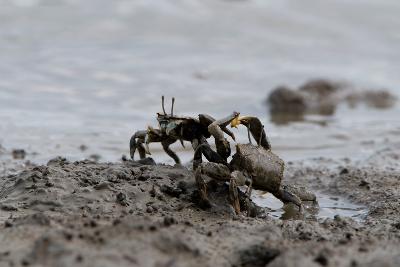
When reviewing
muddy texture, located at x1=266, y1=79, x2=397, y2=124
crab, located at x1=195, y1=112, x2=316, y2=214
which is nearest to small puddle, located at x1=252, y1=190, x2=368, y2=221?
crab, located at x1=195, y1=112, x2=316, y2=214

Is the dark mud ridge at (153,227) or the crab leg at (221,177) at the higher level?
the crab leg at (221,177)

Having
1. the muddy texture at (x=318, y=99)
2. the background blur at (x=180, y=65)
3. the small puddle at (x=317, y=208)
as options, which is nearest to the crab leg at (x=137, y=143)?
the small puddle at (x=317, y=208)

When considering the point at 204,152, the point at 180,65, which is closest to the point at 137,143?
the point at 204,152

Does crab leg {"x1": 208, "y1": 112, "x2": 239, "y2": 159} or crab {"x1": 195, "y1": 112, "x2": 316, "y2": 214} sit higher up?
crab leg {"x1": 208, "y1": 112, "x2": 239, "y2": 159}

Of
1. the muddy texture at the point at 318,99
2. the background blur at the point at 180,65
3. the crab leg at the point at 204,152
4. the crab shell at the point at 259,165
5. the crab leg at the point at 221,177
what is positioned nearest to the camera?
the crab leg at the point at 221,177

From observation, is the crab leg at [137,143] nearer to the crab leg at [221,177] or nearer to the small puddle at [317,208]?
the crab leg at [221,177]

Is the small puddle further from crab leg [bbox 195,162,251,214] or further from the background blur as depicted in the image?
the background blur
